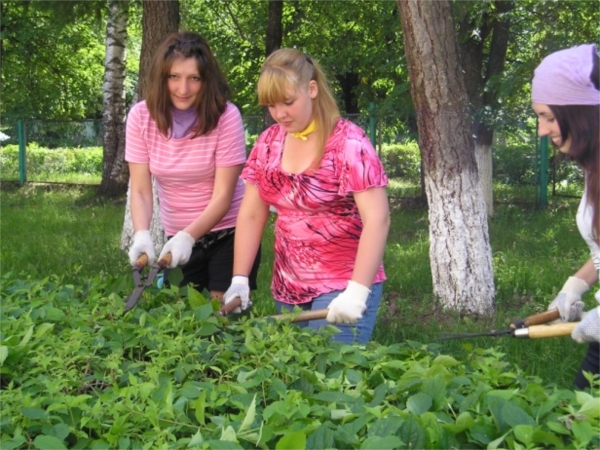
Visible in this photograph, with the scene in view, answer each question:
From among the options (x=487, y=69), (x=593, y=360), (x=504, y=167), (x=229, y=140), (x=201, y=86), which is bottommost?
(x=593, y=360)

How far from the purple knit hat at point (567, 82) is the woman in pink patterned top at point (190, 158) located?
143 cm

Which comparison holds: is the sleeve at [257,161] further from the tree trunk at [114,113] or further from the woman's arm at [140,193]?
the tree trunk at [114,113]

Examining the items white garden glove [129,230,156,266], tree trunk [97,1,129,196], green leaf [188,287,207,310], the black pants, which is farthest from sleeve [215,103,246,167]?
tree trunk [97,1,129,196]

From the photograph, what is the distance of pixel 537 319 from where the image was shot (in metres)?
2.78

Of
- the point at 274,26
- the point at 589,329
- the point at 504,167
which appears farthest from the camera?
the point at 274,26

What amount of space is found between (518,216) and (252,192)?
395 inches

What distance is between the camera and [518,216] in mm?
12906

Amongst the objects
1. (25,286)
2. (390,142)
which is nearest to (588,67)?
(25,286)

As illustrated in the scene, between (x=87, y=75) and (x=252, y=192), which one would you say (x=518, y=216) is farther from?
(x=87, y=75)

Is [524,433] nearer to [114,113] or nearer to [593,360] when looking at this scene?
[593,360]

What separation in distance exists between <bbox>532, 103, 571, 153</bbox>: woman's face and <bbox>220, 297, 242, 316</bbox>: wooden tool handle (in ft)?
3.87

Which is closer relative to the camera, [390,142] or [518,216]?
[518,216]

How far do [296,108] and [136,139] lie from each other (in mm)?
966

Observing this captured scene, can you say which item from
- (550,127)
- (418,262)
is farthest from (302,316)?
(418,262)
